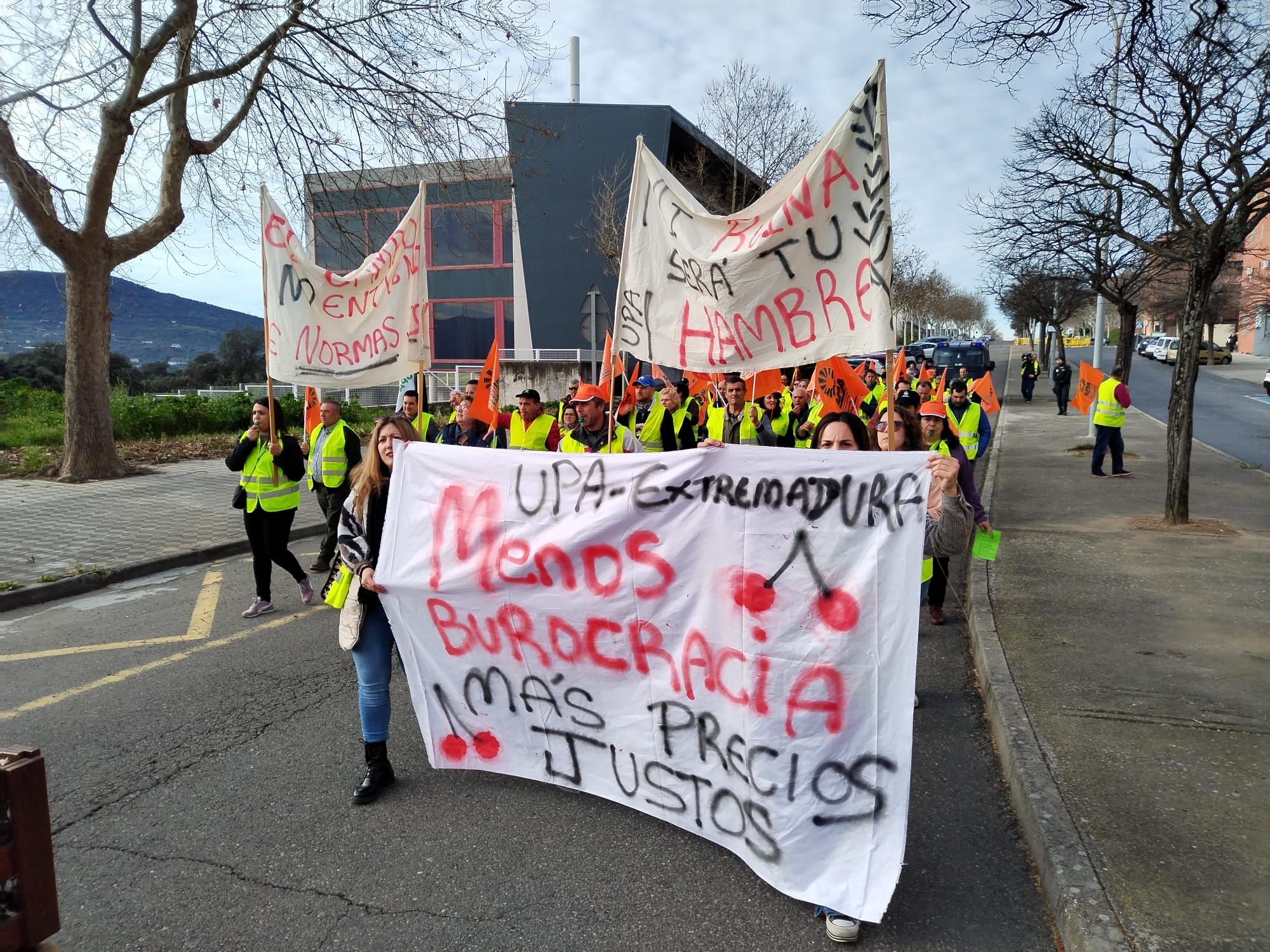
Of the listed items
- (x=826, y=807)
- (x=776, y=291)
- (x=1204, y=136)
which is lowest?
(x=826, y=807)

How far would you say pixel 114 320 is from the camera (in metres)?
14.4

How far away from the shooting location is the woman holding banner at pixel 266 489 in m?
6.64

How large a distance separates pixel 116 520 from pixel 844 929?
10.6 m

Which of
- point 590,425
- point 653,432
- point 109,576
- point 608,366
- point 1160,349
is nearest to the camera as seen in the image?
point 608,366

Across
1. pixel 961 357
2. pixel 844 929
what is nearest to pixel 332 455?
pixel 844 929

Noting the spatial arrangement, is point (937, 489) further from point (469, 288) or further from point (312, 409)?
point (469, 288)

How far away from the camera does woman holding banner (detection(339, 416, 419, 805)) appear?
3.74 m

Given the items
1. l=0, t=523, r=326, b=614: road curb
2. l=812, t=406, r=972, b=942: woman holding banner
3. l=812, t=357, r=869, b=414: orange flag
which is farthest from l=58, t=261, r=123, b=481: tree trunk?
l=812, t=406, r=972, b=942: woman holding banner

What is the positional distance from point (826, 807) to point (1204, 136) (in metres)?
8.66

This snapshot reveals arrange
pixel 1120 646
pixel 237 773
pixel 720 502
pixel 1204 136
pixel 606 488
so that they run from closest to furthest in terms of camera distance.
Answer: pixel 720 502 → pixel 606 488 → pixel 237 773 → pixel 1120 646 → pixel 1204 136

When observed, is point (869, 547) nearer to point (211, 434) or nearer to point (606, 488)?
point (606, 488)

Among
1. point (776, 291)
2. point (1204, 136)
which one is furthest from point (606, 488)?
point (1204, 136)

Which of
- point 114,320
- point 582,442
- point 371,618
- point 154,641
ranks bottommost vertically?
point 154,641

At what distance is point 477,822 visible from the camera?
3490 millimetres
